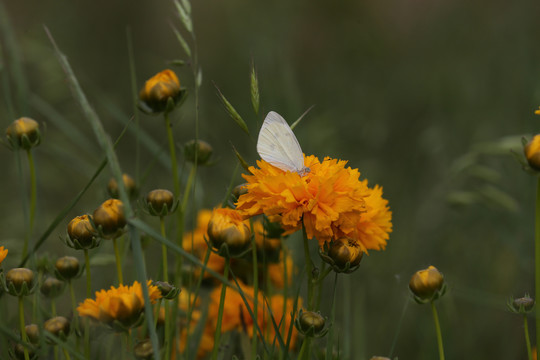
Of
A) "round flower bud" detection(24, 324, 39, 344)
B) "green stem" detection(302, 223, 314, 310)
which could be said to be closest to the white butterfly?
"green stem" detection(302, 223, 314, 310)

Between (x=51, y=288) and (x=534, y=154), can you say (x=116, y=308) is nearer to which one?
(x=51, y=288)

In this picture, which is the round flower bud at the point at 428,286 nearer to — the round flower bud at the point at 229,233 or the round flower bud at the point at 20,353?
the round flower bud at the point at 229,233

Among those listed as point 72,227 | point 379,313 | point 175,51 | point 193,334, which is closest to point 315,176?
point 72,227

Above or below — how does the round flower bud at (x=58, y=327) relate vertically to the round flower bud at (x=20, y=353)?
above

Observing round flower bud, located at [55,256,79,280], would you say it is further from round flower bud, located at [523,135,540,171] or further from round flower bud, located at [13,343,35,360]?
round flower bud, located at [523,135,540,171]

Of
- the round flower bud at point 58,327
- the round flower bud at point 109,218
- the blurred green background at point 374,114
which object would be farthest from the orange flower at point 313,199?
the blurred green background at point 374,114

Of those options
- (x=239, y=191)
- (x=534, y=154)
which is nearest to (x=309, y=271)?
(x=239, y=191)

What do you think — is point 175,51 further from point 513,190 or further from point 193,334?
point 193,334
